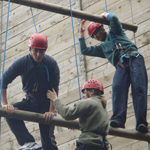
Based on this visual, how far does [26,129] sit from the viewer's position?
5297mm

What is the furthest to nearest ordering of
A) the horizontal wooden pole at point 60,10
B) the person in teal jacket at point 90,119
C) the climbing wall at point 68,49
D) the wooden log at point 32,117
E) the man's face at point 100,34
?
the climbing wall at point 68,49 < the man's face at point 100,34 < the horizontal wooden pole at point 60,10 < the wooden log at point 32,117 < the person in teal jacket at point 90,119

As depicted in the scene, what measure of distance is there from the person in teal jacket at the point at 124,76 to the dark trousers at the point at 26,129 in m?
0.96

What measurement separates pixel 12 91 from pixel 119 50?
143 inches

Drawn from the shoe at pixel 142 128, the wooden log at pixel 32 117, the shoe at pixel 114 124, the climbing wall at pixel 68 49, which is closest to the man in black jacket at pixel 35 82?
the wooden log at pixel 32 117

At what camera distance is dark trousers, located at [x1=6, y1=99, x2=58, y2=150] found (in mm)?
5172

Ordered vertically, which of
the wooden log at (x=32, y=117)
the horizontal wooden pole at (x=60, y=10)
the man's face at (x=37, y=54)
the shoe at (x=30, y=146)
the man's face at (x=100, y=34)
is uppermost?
the horizontal wooden pole at (x=60, y=10)

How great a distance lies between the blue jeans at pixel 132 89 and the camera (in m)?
4.96

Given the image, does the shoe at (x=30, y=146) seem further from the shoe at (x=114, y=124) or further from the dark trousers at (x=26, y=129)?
the shoe at (x=114, y=124)

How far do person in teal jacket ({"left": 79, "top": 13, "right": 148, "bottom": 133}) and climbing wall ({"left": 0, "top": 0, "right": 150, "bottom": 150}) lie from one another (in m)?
1.06

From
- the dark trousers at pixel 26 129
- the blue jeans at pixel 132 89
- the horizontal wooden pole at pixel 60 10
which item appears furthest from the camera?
the horizontal wooden pole at pixel 60 10

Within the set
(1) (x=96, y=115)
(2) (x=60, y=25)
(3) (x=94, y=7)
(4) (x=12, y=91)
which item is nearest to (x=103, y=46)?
(1) (x=96, y=115)

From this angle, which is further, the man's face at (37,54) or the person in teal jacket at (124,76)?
the man's face at (37,54)

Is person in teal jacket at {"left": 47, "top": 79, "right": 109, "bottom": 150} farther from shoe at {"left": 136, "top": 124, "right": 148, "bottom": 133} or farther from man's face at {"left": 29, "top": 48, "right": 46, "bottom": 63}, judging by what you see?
man's face at {"left": 29, "top": 48, "right": 46, "bottom": 63}

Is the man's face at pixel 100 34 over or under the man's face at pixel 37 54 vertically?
over
